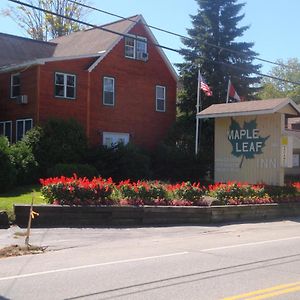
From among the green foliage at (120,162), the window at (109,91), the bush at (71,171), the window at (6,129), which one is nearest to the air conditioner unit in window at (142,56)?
the window at (109,91)

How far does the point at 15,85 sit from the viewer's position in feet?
103

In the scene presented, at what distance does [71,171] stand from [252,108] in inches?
342

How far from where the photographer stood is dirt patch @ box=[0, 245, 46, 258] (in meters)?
10.7

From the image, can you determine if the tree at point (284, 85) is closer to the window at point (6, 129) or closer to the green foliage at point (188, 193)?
the window at point (6, 129)

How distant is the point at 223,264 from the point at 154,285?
2.07 m

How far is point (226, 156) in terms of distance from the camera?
23.2 metres

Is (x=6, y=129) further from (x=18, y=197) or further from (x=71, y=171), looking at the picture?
(x=18, y=197)

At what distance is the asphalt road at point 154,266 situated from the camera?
23.6ft

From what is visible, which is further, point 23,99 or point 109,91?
point 109,91

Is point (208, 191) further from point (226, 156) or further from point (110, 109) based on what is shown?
point (110, 109)

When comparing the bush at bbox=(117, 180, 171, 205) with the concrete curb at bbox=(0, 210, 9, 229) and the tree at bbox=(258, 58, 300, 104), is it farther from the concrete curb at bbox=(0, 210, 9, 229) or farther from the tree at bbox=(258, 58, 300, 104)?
the tree at bbox=(258, 58, 300, 104)

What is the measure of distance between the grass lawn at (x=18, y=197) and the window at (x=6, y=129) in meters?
8.88

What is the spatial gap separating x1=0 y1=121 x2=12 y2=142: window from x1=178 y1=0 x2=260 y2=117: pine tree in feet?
41.8

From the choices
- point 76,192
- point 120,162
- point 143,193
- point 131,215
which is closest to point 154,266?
point 131,215
